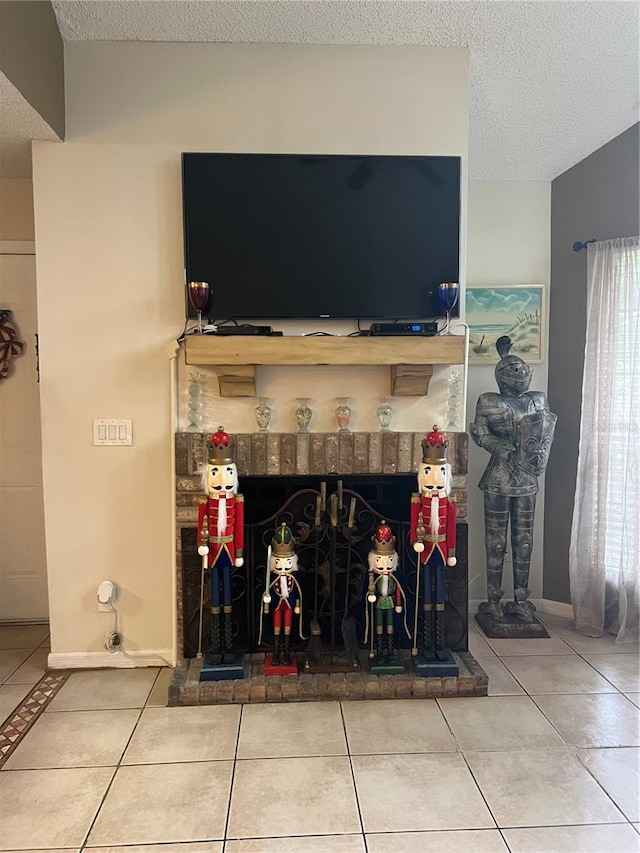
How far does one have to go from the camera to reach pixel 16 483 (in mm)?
3057

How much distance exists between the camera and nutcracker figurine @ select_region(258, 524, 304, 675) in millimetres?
2246

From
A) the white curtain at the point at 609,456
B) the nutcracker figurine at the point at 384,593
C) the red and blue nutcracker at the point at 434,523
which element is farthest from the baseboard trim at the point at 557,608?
the nutcracker figurine at the point at 384,593

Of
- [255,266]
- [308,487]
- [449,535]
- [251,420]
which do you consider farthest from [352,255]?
[449,535]

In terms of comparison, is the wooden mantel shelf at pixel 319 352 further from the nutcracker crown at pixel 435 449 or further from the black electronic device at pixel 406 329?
the nutcracker crown at pixel 435 449

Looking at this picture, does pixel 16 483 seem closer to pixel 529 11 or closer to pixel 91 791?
pixel 91 791

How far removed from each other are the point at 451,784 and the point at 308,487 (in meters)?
1.22

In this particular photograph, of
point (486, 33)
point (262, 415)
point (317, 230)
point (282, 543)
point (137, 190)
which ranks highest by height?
point (486, 33)

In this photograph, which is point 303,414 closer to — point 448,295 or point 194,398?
point 194,398

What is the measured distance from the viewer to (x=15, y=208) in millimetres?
2926

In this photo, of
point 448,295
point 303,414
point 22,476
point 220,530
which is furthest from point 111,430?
point 448,295

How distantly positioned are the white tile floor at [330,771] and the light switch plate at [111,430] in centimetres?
105

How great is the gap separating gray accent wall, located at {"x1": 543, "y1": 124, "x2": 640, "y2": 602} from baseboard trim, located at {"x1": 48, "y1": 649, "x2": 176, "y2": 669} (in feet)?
7.21

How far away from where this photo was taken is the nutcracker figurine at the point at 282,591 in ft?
7.37

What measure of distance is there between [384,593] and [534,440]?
1184 mm
